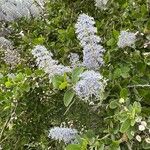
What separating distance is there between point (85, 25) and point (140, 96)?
25cm

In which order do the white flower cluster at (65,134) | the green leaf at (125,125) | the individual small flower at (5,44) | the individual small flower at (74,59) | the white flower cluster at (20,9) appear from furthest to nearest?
1. the white flower cluster at (20,9)
2. the individual small flower at (5,44)
3. the individual small flower at (74,59)
4. the white flower cluster at (65,134)
5. the green leaf at (125,125)

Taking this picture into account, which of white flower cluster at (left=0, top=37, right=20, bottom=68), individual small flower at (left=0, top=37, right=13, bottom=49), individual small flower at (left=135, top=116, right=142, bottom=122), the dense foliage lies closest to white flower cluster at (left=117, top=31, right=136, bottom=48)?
the dense foliage

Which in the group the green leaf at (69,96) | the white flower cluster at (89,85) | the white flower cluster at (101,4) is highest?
the white flower cluster at (101,4)

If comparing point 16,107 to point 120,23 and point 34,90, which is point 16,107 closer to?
point 34,90

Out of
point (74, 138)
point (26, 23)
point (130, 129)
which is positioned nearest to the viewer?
point (130, 129)

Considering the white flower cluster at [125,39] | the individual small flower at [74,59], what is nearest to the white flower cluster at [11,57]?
the individual small flower at [74,59]

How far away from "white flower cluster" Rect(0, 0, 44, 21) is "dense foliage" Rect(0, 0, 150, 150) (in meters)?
0.27

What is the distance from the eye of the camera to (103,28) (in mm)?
1800

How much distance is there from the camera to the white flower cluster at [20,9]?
7.36ft

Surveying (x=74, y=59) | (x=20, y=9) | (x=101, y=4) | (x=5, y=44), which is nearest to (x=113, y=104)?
(x=74, y=59)

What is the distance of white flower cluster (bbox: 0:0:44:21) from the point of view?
224 cm

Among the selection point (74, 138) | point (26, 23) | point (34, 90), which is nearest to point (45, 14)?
point (26, 23)

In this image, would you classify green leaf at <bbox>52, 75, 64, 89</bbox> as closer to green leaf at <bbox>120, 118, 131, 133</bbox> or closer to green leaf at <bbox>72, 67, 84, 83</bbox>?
green leaf at <bbox>72, 67, 84, 83</bbox>

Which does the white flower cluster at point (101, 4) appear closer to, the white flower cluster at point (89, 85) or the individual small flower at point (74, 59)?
the individual small flower at point (74, 59)
